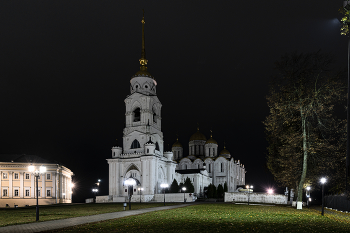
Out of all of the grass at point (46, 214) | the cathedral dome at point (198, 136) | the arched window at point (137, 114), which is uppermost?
the arched window at point (137, 114)

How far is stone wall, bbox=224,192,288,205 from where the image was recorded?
45869 mm

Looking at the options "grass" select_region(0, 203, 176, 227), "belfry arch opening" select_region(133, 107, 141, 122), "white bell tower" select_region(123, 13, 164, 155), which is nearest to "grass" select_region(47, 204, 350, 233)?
"grass" select_region(0, 203, 176, 227)

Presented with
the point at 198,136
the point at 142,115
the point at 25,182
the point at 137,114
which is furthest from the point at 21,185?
the point at 198,136

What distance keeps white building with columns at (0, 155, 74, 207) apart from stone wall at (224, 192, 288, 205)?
36553 mm

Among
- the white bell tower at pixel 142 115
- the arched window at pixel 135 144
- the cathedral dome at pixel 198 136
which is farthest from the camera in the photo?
the cathedral dome at pixel 198 136

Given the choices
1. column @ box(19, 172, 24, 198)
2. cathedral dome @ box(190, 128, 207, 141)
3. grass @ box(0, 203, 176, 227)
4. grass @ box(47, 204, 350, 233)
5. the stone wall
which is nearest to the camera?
grass @ box(47, 204, 350, 233)

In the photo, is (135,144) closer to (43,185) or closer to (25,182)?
(43,185)

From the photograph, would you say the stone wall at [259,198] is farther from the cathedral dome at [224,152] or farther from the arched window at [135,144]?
the cathedral dome at [224,152]

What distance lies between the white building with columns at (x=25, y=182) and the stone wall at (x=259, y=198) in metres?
36.6

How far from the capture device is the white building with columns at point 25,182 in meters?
62.9

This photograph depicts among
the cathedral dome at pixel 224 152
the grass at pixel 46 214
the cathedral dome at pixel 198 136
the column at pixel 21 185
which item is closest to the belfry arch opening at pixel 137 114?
the column at pixel 21 185

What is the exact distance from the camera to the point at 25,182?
211 feet

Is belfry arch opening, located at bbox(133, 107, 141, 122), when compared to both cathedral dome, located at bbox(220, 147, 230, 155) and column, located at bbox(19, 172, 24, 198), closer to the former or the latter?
column, located at bbox(19, 172, 24, 198)

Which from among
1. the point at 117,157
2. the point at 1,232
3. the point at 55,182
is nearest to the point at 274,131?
the point at 1,232
